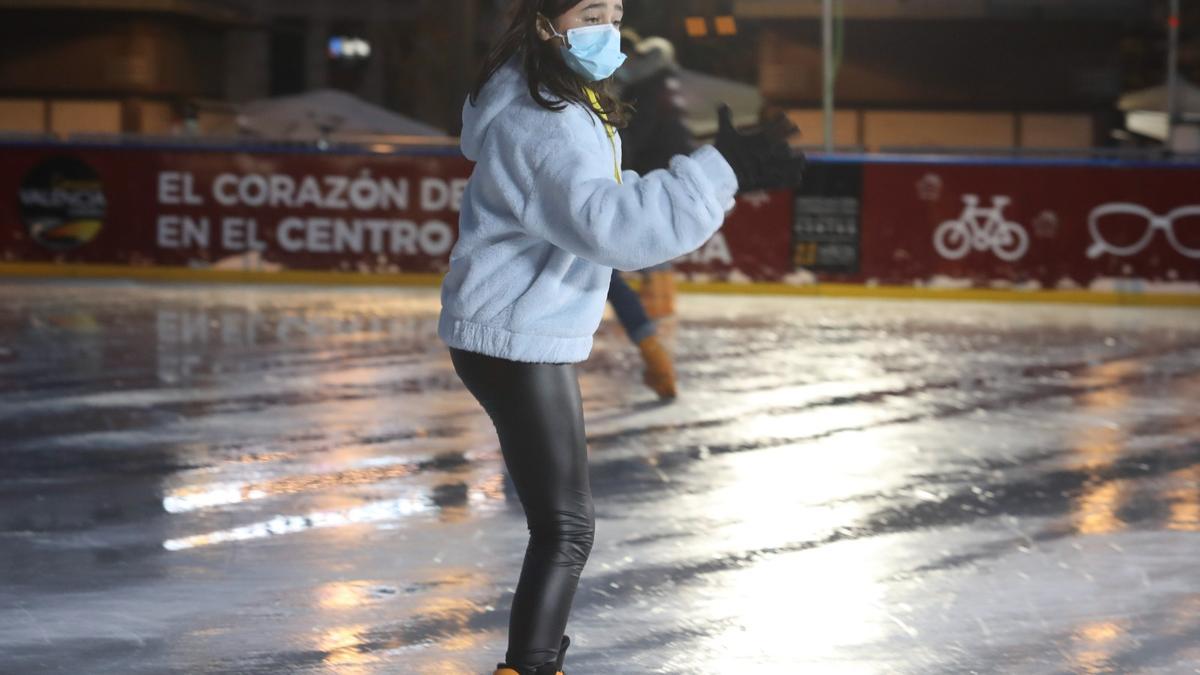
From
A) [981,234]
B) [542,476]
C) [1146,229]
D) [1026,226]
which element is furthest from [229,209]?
[542,476]

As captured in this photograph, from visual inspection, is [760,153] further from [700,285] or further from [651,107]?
[700,285]

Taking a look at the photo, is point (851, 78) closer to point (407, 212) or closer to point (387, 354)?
point (407, 212)

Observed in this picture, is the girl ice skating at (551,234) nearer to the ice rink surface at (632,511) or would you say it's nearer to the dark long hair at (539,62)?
the dark long hair at (539,62)


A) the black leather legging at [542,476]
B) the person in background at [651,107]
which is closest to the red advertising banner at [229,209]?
the person in background at [651,107]

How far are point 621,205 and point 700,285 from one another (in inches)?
515

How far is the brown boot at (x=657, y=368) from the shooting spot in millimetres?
9148

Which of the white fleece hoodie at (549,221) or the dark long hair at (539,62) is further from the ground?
the dark long hair at (539,62)

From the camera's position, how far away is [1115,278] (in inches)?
623

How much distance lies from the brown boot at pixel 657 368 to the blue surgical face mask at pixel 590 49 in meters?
5.70

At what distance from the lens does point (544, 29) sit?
3449 millimetres

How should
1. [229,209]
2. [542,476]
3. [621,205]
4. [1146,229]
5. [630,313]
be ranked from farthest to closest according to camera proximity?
1. [229,209]
2. [1146,229]
3. [630,313]
4. [542,476]
5. [621,205]

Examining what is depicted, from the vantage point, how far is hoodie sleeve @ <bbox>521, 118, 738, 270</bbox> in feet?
10.7

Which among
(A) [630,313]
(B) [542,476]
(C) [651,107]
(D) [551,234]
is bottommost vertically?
(A) [630,313]

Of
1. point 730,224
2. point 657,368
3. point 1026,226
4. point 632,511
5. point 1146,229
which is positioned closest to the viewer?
point 632,511
